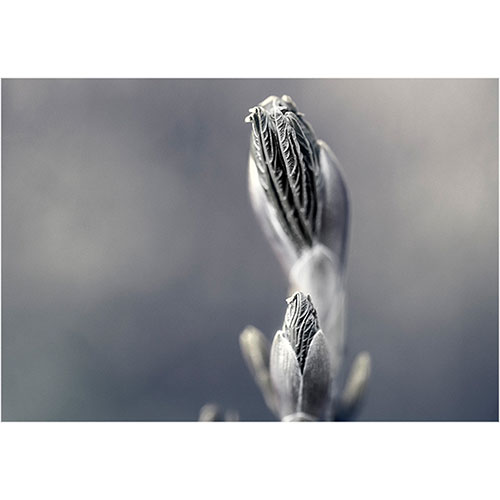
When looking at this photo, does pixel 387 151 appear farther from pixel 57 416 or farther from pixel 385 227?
pixel 57 416

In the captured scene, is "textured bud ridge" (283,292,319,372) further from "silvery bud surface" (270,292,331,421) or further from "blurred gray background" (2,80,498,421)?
"blurred gray background" (2,80,498,421)

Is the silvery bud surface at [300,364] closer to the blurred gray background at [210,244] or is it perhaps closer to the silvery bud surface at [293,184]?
the silvery bud surface at [293,184]

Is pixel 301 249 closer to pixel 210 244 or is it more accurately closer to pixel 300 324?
pixel 300 324

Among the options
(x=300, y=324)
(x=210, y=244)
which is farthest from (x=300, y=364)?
(x=210, y=244)

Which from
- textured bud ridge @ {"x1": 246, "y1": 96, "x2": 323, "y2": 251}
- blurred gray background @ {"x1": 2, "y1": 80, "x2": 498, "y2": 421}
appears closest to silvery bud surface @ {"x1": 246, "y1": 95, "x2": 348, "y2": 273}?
textured bud ridge @ {"x1": 246, "y1": 96, "x2": 323, "y2": 251}

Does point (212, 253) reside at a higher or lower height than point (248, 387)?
higher

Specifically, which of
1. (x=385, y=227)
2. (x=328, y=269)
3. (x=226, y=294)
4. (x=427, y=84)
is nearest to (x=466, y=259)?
(x=385, y=227)

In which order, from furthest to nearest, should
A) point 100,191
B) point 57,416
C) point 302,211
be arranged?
point 100,191 < point 57,416 < point 302,211
